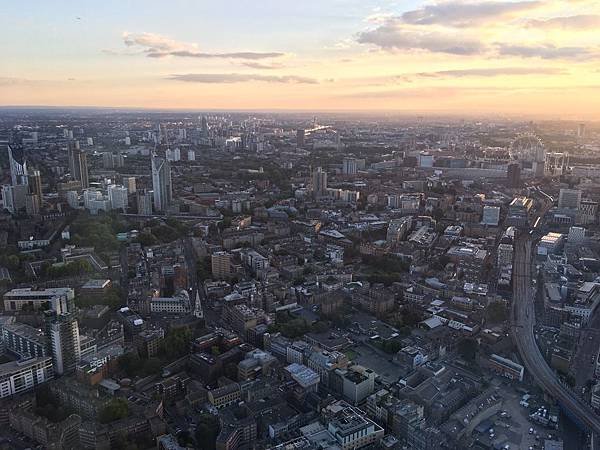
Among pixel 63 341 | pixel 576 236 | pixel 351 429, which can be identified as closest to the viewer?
pixel 351 429

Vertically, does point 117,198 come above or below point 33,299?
above

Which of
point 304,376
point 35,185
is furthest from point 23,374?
point 35,185

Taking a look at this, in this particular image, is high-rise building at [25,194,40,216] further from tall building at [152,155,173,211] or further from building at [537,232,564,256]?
building at [537,232,564,256]

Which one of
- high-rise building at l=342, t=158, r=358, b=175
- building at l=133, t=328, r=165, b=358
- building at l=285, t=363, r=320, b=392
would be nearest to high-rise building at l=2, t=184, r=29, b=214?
building at l=133, t=328, r=165, b=358

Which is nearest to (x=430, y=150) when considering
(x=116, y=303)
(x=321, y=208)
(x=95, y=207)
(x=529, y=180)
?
(x=529, y=180)

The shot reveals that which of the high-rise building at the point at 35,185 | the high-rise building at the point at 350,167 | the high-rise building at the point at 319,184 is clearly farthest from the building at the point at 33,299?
the high-rise building at the point at 350,167

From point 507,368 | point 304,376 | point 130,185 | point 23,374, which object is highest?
point 130,185

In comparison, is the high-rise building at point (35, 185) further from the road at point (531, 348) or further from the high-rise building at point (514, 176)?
the high-rise building at point (514, 176)

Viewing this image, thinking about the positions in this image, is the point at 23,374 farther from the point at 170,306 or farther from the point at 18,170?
the point at 18,170
